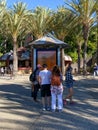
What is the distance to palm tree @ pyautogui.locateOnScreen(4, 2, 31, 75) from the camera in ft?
163

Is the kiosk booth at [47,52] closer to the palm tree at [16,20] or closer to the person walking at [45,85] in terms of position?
the person walking at [45,85]

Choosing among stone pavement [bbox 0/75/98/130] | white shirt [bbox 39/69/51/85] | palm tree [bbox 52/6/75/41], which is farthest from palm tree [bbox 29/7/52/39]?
white shirt [bbox 39/69/51/85]

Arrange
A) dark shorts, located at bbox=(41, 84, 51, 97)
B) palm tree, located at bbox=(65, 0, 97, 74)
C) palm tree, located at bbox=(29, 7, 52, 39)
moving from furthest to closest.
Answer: palm tree, located at bbox=(29, 7, 52, 39)
palm tree, located at bbox=(65, 0, 97, 74)
dark shorts, located at bbox=(41, 84, 51, 97)

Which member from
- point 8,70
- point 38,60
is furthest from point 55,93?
point 8,70

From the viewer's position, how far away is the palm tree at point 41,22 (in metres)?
53.3

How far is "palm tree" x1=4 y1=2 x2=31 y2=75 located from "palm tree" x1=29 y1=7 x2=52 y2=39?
1.05 metres

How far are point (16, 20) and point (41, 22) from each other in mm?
4831

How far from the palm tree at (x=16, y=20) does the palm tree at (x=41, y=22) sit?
105 centimetres

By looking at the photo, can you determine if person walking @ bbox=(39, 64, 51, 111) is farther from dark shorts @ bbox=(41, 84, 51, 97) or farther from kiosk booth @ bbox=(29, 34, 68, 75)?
kiosk booth @ bbox=(29, 34, 68, 75)

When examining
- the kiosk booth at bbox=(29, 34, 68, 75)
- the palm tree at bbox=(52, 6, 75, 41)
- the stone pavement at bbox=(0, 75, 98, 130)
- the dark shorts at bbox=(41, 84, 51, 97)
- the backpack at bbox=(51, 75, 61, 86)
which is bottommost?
the stone pavement at bbox=(0, 75, 98, 130)

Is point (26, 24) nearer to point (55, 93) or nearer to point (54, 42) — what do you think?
point (54, 42)

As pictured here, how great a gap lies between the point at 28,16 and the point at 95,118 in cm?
3972

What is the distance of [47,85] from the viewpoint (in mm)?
15422

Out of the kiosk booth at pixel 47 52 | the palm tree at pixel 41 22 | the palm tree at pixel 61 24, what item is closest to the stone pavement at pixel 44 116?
the kiosk booth at pixel 47 52
